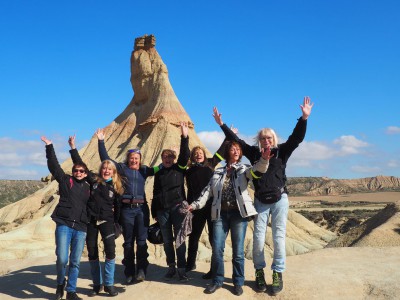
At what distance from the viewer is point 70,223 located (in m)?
5.16

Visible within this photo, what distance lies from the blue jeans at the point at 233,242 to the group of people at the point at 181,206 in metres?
0.01

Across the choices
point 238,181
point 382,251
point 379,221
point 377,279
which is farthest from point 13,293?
point 379,221

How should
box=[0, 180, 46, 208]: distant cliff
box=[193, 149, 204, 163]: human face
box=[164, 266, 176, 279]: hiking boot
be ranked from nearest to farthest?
1. box=[164, 266, 176, 279]: hiking boot
2. box=[193, 149, 204, 163]: human face
3. box=[0, 180, 46, 208]: distant cliff

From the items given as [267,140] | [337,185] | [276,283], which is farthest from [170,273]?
[337,185]

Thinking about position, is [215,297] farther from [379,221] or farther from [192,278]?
[379,221]

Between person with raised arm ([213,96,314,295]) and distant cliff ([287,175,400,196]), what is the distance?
289 feet

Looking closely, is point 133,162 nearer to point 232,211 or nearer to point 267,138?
point 232,211

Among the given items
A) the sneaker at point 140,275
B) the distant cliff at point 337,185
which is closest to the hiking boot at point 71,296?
the sneaker at point 140,275

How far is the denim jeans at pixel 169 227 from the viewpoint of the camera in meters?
5.60

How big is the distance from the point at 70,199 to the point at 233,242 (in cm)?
221

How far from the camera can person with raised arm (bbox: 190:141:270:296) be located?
5.07 metres

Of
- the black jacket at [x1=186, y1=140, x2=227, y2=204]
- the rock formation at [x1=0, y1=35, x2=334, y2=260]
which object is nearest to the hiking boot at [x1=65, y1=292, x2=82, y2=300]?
the black jacket at [x1=186, y1=140, x2=227, y2=204]

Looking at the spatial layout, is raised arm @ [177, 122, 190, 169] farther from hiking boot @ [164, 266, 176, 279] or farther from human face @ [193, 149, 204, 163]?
hiking boot @ [164, 266, 176, 279]

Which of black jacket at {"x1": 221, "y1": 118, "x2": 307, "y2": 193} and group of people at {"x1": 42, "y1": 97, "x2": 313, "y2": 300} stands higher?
black jacket at {"x1": 221, "y1": 118, "x2": 307, "y2": 193}
